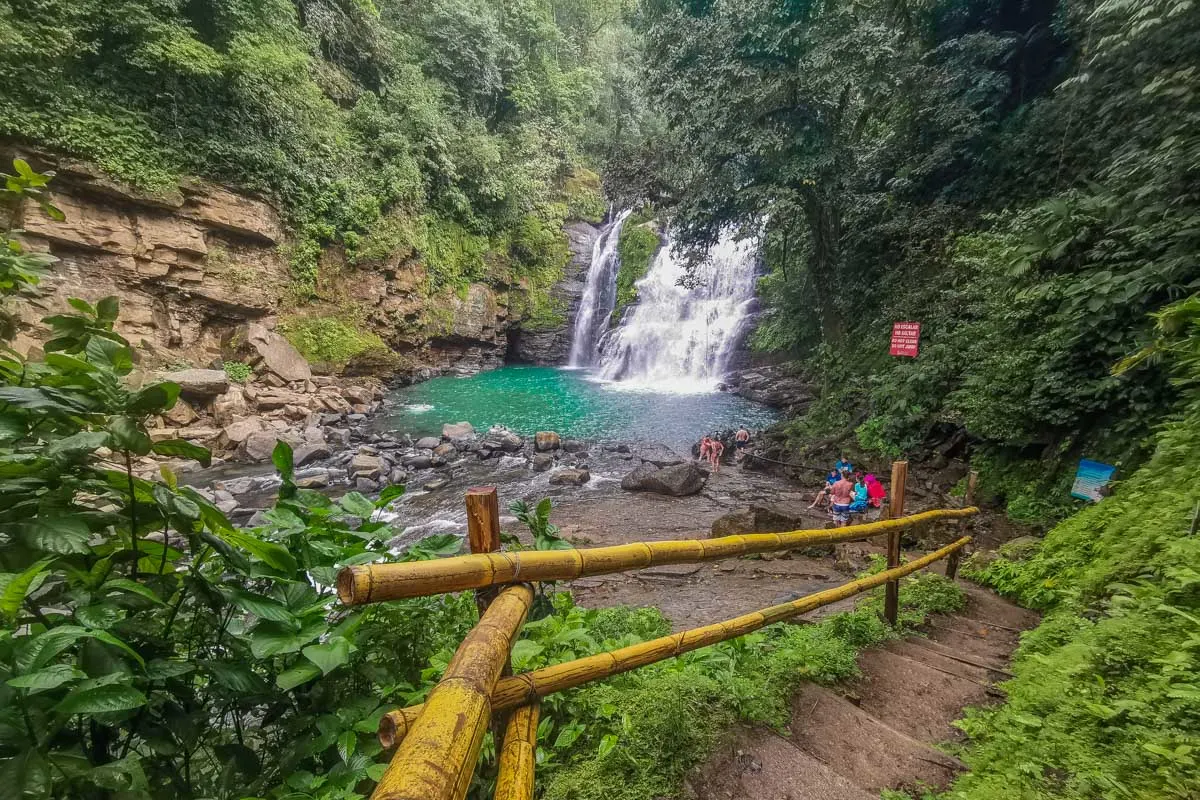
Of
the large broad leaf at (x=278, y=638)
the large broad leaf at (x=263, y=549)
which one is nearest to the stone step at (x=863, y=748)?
the large broad leaf at (x=278, y=638)

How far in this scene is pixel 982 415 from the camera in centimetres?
675

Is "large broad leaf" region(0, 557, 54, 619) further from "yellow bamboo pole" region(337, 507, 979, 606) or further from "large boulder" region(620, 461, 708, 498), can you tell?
"large boulder" region(620, 461, 708, 498)

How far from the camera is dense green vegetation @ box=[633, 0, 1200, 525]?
5367mm

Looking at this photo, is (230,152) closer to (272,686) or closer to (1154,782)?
(272,686)

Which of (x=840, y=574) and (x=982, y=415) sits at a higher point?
(x=982, y=415)

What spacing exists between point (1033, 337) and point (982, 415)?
1180mm

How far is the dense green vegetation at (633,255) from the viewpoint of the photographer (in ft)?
77.7

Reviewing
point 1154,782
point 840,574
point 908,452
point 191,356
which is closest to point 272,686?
point 1154,782

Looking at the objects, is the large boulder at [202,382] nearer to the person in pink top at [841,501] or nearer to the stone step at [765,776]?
the stone step at [765,776]

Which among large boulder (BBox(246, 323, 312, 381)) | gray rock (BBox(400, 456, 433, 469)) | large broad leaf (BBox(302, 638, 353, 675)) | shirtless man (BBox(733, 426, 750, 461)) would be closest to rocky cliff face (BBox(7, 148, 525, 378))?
large boulder (BBox(246, 323, 312, 381))

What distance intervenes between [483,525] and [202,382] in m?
12.9

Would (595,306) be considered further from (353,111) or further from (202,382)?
(202,382)

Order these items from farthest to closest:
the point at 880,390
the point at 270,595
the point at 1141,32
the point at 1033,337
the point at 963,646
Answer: the point at 880,390 < the point at 1033,337 < the point at 1141,32 < the point at 963,646 < the point at 270,595

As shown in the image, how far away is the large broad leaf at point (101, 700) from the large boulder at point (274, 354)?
1490cm
